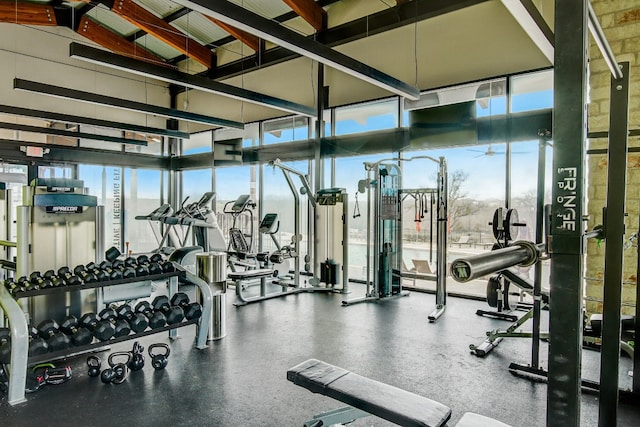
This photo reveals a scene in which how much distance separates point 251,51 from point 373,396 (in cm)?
776

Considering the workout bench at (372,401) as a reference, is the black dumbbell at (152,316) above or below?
below

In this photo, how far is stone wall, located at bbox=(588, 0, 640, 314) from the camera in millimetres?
3793

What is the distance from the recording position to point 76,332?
3.12 meters

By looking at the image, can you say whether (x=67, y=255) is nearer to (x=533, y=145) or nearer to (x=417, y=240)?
(x=417, y=240)

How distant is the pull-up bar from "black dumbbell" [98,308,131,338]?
3.54 metres

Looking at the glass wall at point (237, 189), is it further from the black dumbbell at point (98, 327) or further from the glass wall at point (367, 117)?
the black dumbbell at point (98, 327)

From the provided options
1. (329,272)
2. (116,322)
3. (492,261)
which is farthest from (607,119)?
(116,322)

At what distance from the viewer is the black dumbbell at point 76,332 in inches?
120

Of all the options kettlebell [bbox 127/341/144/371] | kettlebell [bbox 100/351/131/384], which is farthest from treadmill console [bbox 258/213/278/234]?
kettlebell [bbox 100/351/131/384]

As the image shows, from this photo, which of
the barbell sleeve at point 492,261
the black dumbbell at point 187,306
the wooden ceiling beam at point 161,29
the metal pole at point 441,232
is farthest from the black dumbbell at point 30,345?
the wooden ceiling beam at point 161,29

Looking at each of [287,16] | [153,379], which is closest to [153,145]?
[287,16]

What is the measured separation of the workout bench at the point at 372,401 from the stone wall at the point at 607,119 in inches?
118

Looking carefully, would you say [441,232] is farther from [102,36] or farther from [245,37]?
[102,36]

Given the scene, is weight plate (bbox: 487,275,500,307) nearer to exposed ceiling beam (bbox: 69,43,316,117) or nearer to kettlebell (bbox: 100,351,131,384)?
exposed ceiling beam (bbox: 69,43,316,117)
